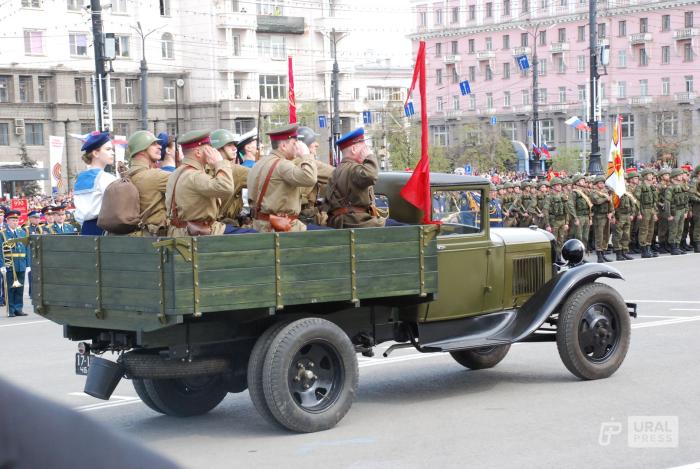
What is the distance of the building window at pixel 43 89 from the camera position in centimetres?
7100

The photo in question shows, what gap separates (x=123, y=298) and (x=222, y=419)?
146 cm

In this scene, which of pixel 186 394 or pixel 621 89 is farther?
pixel 621 89

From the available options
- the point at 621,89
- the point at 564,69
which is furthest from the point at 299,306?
the point at 564,69

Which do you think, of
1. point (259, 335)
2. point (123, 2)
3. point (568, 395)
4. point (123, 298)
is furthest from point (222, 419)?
point (123, 2)

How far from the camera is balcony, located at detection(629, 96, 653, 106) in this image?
302ft

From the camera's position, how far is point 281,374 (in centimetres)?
716

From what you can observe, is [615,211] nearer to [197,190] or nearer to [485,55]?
[197,190]

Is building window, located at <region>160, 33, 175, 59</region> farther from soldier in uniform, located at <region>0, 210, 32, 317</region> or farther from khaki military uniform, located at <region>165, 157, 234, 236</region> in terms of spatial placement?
khaki military uniform, located at <region>165, 157, 234, 236</region>

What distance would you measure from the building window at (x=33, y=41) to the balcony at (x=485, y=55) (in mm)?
43675

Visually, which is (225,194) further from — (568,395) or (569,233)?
(569,233)

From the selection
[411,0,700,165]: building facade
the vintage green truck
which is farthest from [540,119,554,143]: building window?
the vintage green truck

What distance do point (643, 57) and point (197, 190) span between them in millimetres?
91056

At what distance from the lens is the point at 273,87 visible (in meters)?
85.8

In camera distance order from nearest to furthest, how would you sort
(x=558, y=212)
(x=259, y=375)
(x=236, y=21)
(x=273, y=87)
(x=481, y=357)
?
(x=259, y=375) → (x=481, y=357) → (x=558, y=212) → (x=236, y=21) → (x=273, y=87)
